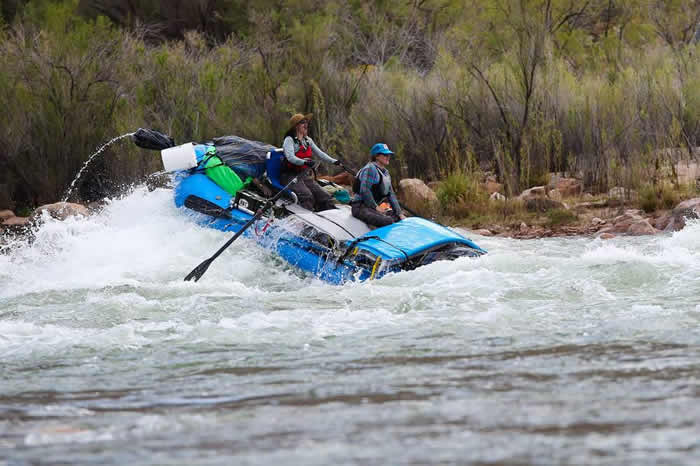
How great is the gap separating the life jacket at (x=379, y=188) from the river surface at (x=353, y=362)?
123cm

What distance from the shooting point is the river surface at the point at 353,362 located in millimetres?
4758

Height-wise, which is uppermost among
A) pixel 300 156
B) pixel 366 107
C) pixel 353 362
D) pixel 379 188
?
Answer: pixel 353 362

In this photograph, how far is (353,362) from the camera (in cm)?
645

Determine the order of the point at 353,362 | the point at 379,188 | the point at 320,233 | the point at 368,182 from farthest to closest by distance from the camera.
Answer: the point at 379,188 < the point at 368,182 < the point at 320,233 < the point at 353,362

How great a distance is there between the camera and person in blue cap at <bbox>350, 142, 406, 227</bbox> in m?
10.6

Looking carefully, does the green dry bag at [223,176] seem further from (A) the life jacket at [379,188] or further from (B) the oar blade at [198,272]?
(B) the oar blade at [198,272]

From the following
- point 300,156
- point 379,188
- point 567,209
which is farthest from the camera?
point 567,209

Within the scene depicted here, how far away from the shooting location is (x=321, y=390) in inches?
227

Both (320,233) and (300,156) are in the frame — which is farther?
(300,156)

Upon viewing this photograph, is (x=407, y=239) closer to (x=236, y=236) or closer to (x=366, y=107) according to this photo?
(x=236, y=236)

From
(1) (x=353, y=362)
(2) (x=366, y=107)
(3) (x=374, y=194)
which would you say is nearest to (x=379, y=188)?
(3) (x=374, y=194)

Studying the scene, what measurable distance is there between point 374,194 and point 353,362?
4.86 metres

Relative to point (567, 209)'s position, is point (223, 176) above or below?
above

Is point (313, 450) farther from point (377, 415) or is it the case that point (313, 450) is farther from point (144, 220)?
point (144, 220)
